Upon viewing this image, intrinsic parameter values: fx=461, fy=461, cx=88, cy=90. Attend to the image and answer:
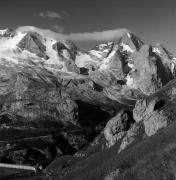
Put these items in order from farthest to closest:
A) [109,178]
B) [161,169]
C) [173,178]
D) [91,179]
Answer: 1. [91,179]
2. [109,178]
3. [161,169]
4. [173,178]

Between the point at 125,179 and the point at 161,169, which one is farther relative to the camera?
the point at 125,179

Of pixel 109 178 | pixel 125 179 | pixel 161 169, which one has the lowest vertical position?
pixel 109 178

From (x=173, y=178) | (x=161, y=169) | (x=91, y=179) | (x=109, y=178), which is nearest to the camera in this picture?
(x=173, y=178)

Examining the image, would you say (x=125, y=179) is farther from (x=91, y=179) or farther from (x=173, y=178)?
(x=91, y=179)

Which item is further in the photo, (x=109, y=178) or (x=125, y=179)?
(x=109, y=178)

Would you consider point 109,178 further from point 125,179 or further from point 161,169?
point 161,169

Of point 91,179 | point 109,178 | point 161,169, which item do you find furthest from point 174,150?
point 91,179

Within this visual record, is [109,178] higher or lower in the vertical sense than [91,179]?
higher

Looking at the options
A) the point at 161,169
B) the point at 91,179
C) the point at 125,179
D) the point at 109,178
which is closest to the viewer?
the point at 161,169

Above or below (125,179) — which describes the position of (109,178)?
below

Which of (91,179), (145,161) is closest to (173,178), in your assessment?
(145,161)
